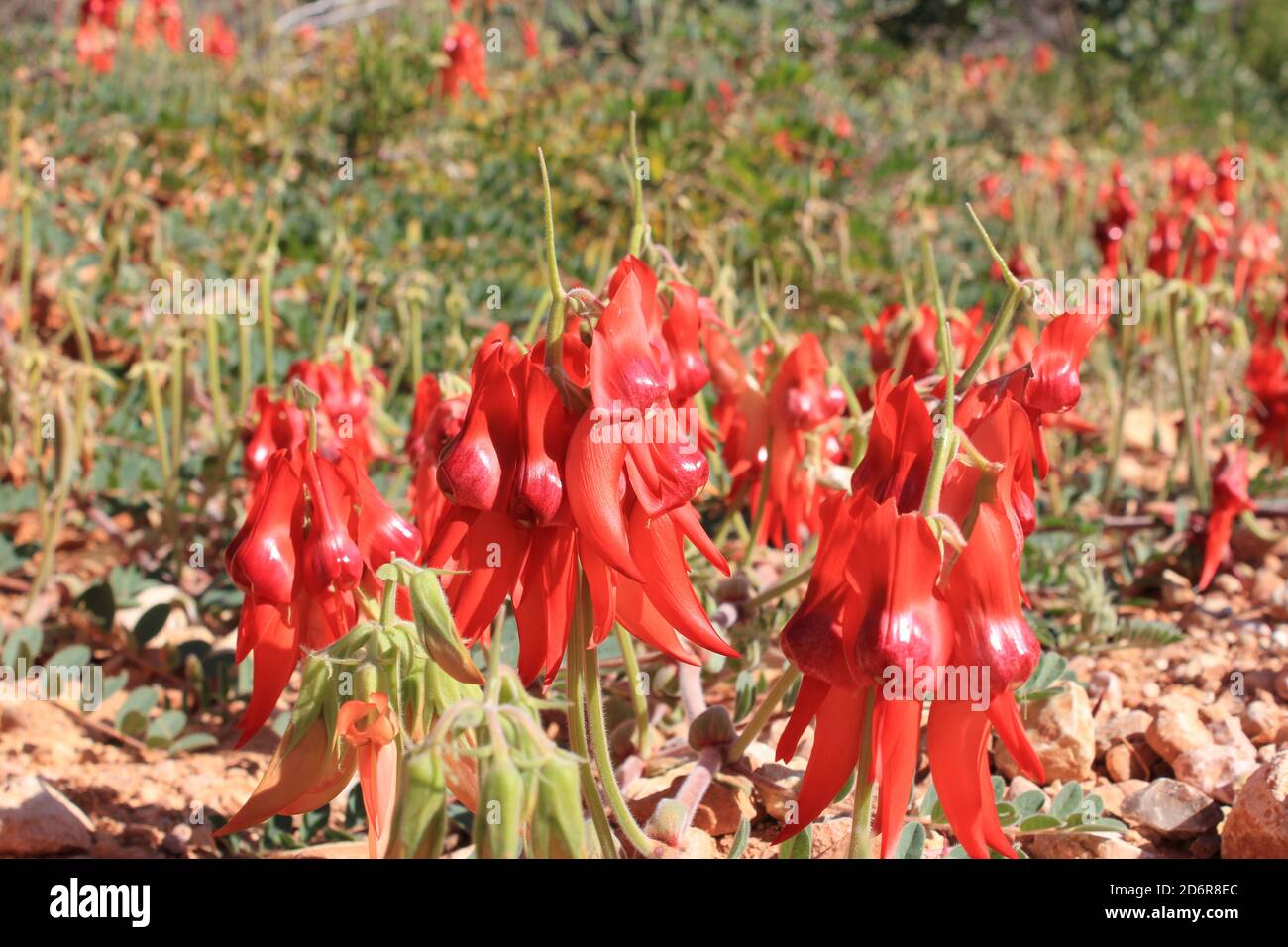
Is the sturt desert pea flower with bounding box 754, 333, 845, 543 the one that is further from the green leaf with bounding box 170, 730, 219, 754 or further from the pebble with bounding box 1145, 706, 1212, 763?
the green leaf with bounding box 170, 730, 219, 754

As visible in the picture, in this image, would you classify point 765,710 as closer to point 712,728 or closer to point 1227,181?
point 712,728

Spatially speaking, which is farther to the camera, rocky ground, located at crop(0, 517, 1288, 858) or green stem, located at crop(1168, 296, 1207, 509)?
green stem, located at crop(1168, 296, 1207, 509)

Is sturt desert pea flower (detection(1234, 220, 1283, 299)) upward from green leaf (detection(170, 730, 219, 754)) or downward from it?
upward

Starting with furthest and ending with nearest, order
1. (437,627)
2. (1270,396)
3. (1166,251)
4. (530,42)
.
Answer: (530,42), (1166,251), (1270,396), (437,627)

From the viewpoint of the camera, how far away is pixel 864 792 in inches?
35.4

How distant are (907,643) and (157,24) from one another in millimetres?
6443

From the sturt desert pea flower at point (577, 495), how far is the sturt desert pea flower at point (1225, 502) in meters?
1.32

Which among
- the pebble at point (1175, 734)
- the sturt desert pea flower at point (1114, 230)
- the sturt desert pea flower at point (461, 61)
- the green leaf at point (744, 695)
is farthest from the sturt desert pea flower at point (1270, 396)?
the sturt desert pea flower at point (461, 61)

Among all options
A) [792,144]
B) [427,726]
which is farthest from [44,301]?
[427,726]

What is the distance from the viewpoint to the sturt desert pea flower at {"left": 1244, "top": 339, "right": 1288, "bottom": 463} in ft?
8.30

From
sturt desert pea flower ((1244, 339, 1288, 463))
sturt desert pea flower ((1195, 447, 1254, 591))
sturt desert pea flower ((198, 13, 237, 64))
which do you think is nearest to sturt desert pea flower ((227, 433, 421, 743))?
sturt desert pea flower ((1195, 447, 1254, 591))

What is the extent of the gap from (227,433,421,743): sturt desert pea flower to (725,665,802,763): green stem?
0.33 metres

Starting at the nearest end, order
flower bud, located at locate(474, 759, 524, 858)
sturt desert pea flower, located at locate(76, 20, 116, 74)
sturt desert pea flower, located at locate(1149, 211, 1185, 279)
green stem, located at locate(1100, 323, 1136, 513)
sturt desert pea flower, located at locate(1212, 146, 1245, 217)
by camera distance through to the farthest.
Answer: flower bud, located at locate(474, 759, 524, 858) < green stem, located at locate(1100, 323, 1136, 513) < sturt desert pea flower, located at locate(1149, 211, 1185, 279) < sturt desert pea flower, located at locate(1212, 146, 1245, 217) < sturt desert pea flower, located at locate(76, 20, 116, 74)

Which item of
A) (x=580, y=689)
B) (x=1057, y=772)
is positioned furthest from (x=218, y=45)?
(x=580, y=689)
